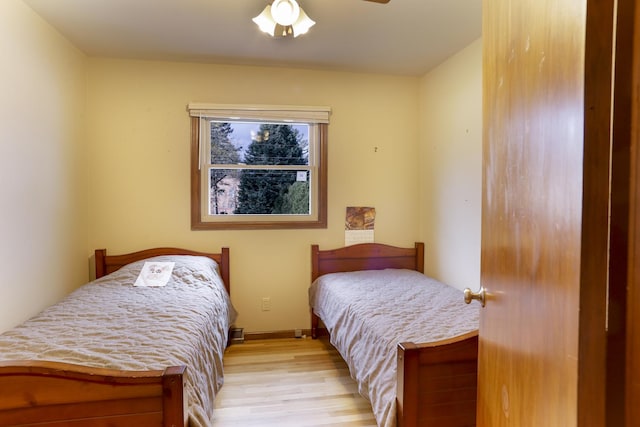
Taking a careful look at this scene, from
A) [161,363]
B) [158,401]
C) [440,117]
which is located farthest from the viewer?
[440,117]

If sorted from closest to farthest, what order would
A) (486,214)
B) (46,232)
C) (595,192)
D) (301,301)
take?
1. (595,192)
2. (486,214)
3. (46,232)
4. (301,301)

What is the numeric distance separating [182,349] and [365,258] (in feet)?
6.54

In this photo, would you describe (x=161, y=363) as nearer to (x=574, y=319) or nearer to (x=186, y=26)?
(x=574, y=319)

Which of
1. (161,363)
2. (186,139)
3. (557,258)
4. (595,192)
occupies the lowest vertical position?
(161,363)

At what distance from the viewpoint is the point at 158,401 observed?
1259 mm

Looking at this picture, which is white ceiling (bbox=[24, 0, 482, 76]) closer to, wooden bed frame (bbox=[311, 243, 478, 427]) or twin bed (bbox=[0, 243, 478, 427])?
twin bed (bbox=[0, 243, 478, 427])

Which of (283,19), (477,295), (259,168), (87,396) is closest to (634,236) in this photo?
(477,295)

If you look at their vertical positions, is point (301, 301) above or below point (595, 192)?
below

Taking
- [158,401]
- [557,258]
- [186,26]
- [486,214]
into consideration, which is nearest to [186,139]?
[186,26]

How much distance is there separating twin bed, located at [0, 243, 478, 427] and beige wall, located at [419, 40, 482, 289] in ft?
1.00

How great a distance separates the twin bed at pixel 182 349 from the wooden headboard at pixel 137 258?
0.01 meters

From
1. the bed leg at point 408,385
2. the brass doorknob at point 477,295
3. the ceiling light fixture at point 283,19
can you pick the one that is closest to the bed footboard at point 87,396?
the bed leg at point 408,385

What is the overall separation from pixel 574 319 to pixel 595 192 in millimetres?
234

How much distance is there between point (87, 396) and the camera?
48.3 inches
